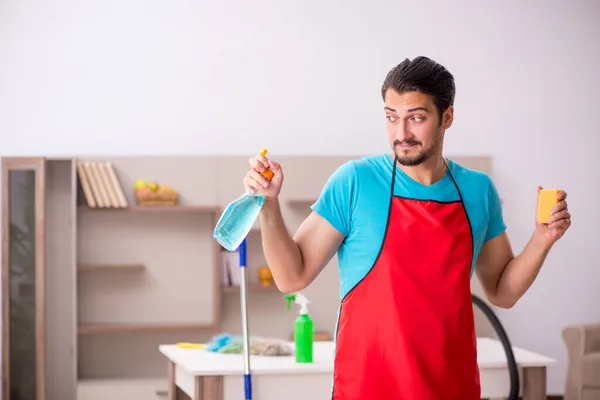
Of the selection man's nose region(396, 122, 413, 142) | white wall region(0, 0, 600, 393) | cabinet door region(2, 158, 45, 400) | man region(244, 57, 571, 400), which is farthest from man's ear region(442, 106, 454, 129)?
white wall region(0, 0, 600, 393)

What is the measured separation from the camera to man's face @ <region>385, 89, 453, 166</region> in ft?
6.61

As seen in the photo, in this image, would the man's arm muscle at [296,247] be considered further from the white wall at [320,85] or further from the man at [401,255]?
the white wall at [320,85]

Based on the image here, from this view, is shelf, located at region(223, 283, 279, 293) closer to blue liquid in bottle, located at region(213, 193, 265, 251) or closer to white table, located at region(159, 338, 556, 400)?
white table, located at region(159, 338, 556, 400)

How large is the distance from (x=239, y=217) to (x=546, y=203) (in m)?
0.68

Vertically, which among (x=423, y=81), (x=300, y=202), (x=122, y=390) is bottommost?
(x=122, y=390)

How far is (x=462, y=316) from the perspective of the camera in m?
2.04

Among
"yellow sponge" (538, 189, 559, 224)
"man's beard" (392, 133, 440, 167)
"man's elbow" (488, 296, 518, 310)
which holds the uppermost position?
"man's beard" (392, 133, 440, 167)

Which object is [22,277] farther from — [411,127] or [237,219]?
[411,127]

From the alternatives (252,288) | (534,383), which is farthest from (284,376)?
(252,288)

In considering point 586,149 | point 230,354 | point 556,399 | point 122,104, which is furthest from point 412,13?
point 230,354

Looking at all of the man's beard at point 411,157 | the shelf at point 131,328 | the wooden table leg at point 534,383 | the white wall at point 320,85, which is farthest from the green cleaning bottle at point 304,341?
the white wall at point 320,85

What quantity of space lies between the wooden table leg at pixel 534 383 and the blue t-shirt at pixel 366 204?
5.14 ft

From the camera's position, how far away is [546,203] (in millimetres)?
2113

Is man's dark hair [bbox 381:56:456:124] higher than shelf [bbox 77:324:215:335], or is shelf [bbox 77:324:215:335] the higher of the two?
man's dark hair [bbox 381:56:456:124]
